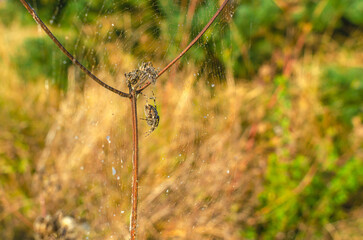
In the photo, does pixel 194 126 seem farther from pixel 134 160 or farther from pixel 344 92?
pixel 344 92

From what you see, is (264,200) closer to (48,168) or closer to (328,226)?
(328,226)

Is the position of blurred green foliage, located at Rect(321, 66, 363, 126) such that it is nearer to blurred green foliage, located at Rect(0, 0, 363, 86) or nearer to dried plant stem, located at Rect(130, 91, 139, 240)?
blurred green foliage, located at Rect(0, 0, 363, 86)

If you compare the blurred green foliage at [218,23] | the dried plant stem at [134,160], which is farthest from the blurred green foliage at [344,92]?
the dried plant stem at [134,160]

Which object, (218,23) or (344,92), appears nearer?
(218,23)

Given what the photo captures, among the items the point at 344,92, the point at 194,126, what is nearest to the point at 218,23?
the point at 194,126

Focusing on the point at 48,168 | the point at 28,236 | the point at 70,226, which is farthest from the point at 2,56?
the point at 70,226

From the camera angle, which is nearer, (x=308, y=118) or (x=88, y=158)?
(x=88, y=158)

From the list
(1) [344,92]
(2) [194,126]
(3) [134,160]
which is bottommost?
(3) [134,160]

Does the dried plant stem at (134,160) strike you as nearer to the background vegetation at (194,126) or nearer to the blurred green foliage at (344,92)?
the background vegetation at (194,126)

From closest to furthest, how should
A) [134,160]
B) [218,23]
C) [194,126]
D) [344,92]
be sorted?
1. [134,160]
2. [218,23]
3. [194,126]
4. [344,92]
